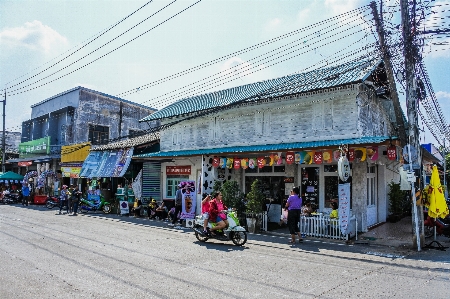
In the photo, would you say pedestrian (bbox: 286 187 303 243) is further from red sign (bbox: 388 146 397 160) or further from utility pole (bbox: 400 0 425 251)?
utility pole (bbox: 400 0 425 251)

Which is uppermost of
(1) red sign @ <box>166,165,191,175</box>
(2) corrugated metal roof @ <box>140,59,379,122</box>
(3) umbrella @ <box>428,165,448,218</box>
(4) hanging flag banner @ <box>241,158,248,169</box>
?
(2) corrugated metal roof @ <box>140,59,379,122</box>

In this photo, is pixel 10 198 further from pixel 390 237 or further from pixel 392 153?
pixel 392 153

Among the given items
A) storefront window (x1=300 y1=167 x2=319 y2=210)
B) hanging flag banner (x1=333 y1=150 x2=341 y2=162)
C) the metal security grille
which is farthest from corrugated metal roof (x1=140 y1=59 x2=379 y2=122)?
storefront window (x1=300 y1=167 x2=319 y2=210)

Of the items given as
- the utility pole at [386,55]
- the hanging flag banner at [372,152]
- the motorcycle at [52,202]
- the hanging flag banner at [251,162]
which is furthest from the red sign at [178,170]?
the utility pole at [386,55]

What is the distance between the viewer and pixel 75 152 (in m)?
27.9

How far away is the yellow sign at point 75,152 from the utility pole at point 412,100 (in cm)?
2312

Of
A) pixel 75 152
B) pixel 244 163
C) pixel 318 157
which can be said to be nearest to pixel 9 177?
pixel 75 152

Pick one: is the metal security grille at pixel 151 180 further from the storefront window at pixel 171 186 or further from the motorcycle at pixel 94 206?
the motorcycle at pixel 94 206

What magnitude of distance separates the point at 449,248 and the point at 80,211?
2053 centimetres

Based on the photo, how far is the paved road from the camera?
629 cm

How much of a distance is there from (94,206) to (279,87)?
14.5 m

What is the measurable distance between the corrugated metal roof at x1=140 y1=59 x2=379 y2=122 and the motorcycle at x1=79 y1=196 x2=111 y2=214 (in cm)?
639

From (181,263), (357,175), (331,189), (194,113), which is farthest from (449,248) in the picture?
(194,113)

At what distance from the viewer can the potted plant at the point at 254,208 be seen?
46.6 feet
